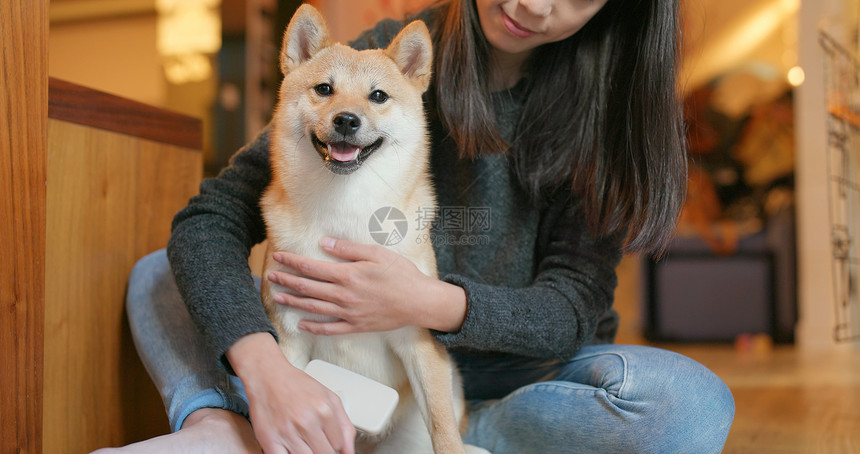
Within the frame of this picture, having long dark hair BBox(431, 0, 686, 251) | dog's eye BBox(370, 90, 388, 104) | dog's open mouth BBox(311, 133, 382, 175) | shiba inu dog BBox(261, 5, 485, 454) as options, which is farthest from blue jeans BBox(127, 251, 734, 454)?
dog's eye BBox(370, 90, 388, 104)

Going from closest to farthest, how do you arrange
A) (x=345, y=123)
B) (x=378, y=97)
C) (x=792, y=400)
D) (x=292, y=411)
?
1. (x=292, y=411)
2. (x=345, y=123)
3. (x=378, y=97)
4. (x=792, y=400)

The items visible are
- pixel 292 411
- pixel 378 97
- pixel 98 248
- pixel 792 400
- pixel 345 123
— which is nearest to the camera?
pixel 292 411

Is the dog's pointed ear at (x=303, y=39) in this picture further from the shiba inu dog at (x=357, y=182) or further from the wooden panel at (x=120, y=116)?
the wooden panel at (x=120, y=116)

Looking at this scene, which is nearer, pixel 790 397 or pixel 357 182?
pixel 357 182

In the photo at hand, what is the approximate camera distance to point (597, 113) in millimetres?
1163

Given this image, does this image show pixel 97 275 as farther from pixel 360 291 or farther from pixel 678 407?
pixel 678 407

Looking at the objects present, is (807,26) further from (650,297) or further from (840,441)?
(840,441)

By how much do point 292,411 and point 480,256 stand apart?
505mm

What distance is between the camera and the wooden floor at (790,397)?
1437mm

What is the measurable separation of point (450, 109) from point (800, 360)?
101 inches

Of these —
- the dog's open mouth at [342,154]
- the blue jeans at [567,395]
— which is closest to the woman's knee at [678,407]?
the blue jeans at [567,395]

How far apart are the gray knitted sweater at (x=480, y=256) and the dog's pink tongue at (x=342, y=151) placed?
8.9 inches

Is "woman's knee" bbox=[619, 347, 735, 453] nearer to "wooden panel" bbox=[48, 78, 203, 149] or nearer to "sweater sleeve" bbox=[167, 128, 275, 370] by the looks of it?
"sweater sleeve" bbox=[167, 128, 275, 370]

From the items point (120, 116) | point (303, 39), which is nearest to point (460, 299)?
point (303, 39)
